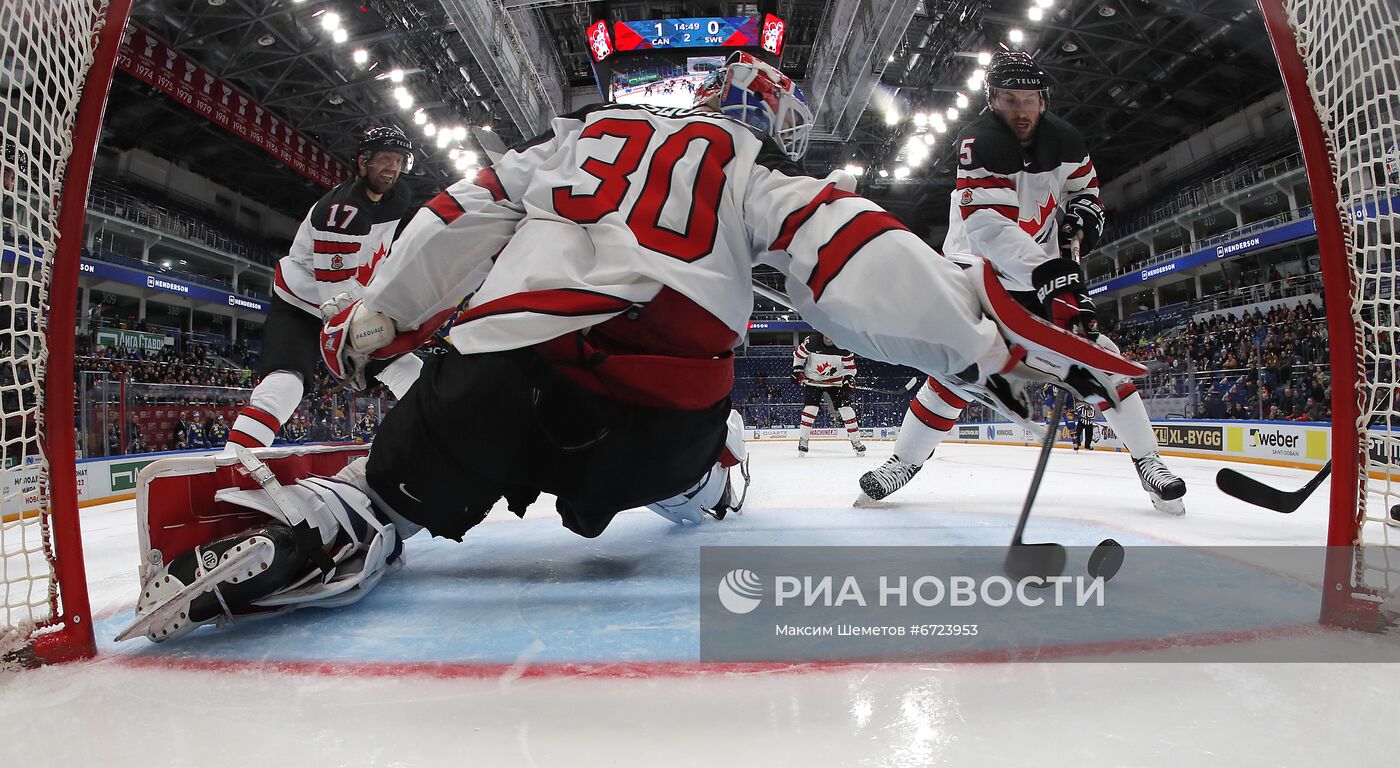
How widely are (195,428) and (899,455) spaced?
21.3 ft

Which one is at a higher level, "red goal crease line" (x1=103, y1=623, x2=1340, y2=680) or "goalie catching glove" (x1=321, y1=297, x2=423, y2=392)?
"goalie catching glove" (x1=321, y1=297, x2=423, y2=392)

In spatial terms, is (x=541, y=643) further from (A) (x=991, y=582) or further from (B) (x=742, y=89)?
(B) (x=742, y=89)

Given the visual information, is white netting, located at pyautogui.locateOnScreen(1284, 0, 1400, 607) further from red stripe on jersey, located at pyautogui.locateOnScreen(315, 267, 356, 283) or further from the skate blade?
red stripe on jersey, located at pyautogui.locateOnScreen(315, 267, 356, 283)

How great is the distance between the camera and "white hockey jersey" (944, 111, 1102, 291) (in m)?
2.35

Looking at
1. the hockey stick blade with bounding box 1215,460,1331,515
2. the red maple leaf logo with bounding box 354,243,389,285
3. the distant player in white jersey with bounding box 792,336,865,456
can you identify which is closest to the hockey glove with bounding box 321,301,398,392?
the hockey stick blade with bounding box 1215,460,1331,515

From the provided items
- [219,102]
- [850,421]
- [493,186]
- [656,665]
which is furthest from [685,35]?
[656,665]

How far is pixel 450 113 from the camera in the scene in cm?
1408

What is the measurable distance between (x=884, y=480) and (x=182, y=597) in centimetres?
218

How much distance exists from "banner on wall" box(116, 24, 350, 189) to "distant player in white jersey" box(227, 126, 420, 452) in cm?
898

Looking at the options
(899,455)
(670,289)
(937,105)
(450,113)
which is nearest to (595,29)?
(450,113)

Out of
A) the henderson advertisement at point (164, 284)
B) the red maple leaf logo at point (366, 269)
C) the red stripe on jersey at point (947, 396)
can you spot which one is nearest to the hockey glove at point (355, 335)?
the red maple leaf logo at point (366, 269)

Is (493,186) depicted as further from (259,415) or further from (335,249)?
(335,249)

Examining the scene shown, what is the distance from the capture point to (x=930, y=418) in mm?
2582

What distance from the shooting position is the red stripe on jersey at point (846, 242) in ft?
3.23
